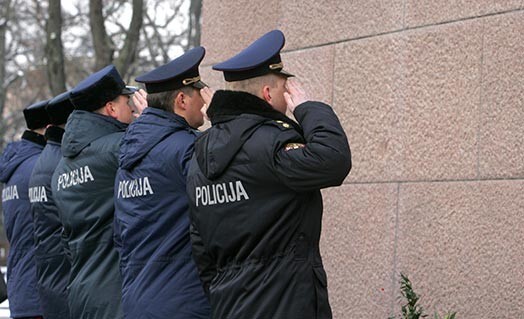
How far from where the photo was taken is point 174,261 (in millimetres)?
4969

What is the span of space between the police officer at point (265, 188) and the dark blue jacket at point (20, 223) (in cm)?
270

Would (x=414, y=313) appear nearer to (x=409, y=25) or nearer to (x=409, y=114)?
(x=409, y=114)

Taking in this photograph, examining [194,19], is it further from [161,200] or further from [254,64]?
[254,64]

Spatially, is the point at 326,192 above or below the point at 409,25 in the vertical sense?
below

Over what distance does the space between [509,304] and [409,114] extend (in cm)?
125

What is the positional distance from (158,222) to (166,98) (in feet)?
1.93

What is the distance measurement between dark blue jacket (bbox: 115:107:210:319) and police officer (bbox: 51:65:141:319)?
417 mm

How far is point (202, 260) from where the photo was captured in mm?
4703

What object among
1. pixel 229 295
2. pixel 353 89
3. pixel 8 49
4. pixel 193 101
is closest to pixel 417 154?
pixel 353 89

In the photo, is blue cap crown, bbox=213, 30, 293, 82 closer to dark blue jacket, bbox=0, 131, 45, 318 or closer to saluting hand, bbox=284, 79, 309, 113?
saluting hand, bbox=284, 79, 309, 113

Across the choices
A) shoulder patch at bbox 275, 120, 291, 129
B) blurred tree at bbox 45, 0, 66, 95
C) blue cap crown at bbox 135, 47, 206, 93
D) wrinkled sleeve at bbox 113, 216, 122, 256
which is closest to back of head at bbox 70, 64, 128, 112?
blue cap crown at bbox 135, 47, 206, 93

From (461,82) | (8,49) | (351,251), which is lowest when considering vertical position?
(8,49)

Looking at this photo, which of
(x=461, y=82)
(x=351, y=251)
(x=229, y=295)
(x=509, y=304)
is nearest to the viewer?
(x=229, y=295)

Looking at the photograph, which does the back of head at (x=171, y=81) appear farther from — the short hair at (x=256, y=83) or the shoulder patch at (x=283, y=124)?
the shoulder patch at (x=283, y=124)
